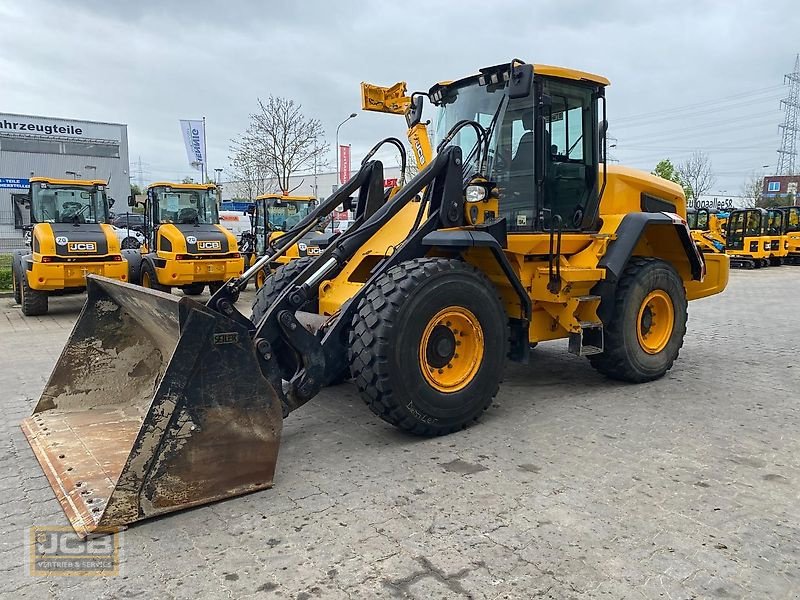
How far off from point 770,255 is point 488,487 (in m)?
24.1

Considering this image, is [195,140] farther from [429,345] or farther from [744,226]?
[429,345]

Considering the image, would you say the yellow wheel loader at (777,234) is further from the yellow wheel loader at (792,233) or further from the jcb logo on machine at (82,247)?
the jcb logo on machine at (82,247)

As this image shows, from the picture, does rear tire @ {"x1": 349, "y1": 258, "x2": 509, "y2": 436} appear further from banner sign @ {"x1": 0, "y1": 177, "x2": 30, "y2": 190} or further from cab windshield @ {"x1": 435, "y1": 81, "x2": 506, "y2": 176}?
banner sign @ {"x1": 0, "y1": 177, "x2": 30, "y2": 190}

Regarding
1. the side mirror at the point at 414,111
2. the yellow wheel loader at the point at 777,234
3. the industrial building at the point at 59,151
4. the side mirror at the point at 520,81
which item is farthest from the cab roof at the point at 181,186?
the industrial building at the point at 59,151

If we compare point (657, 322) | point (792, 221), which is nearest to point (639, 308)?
point (657, 322)

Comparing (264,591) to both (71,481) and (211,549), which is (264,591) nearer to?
(211,549)

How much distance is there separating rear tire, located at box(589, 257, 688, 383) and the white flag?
2965 centimetres

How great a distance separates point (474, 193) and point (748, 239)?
2219cm

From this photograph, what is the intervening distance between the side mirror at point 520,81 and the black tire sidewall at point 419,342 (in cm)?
140

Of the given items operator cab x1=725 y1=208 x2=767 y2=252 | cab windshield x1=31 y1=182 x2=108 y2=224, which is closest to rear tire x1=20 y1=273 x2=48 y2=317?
cab windshield x1=31 y1=182 x2=108 y2=224

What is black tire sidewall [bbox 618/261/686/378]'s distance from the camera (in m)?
5.73

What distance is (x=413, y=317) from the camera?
4.18m

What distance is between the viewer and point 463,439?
4457mm

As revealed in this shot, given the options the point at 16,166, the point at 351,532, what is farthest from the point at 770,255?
the point at 16,166
